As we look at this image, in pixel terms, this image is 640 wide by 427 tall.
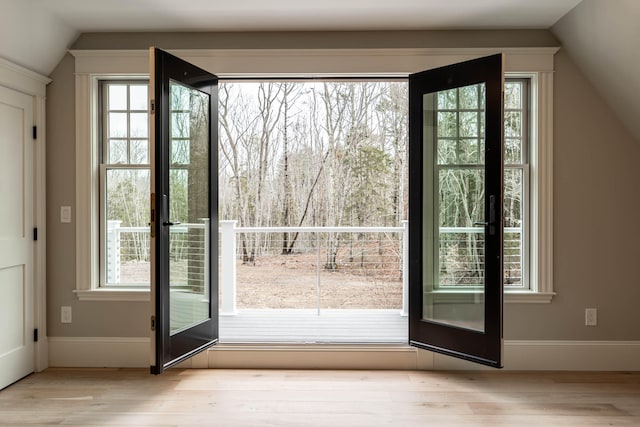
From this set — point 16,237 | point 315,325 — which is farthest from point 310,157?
point 16,237

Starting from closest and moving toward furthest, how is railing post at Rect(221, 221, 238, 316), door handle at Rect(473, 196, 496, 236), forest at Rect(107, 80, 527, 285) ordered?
door handle at Rect(473, 196, 496, 236) → railing post at Rect(221, 221, 238, 316) → forest at Rect(107, 80, 527, 285)

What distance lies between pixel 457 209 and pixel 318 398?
57.8 inches

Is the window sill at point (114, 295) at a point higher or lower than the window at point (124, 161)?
lower

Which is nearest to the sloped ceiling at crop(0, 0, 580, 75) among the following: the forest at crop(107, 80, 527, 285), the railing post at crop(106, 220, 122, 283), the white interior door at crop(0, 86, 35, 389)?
the white interior door at crop(0, 86, 35, 389)

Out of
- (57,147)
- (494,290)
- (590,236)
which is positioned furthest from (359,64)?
(57,147)

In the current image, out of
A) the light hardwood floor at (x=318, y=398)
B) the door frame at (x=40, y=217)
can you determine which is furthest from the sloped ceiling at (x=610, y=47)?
the door frame at (x=40, y=217)

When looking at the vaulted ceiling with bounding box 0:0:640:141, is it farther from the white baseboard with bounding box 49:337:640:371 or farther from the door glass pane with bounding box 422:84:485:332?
the white baseboard with bounding box 49:337:640:371

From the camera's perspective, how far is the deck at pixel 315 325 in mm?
4090

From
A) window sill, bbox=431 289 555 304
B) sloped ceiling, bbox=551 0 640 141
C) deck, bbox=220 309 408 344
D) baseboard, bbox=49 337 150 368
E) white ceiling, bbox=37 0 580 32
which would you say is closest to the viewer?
sloped ceiling, bbox=551 0 640 141

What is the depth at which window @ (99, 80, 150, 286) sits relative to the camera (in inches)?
132

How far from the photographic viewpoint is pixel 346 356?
3268 millimetres

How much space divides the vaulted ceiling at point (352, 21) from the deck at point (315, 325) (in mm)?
2418

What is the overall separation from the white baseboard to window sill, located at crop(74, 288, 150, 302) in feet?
0.96

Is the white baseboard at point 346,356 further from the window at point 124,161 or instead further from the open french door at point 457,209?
the window at point 124,161
